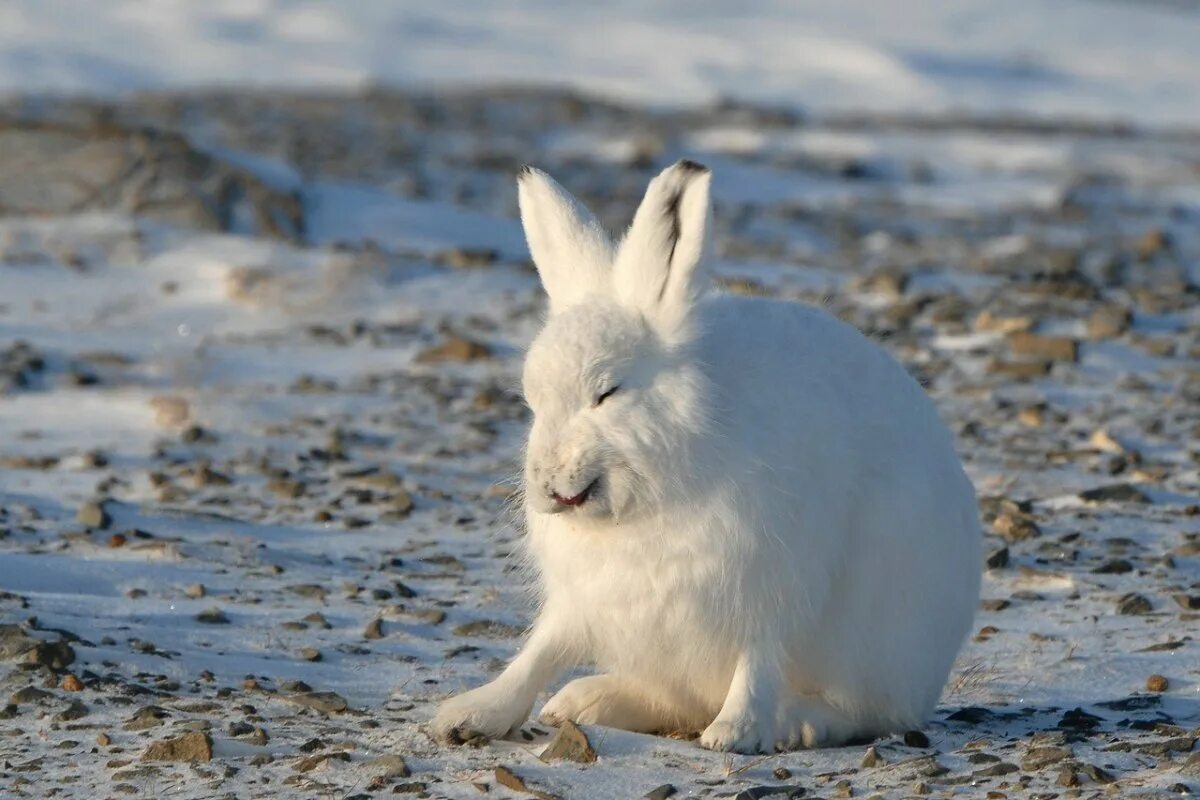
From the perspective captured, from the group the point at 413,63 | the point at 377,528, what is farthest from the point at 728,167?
the point at 377,528

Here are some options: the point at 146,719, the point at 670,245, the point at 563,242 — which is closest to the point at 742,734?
the point at 670,245

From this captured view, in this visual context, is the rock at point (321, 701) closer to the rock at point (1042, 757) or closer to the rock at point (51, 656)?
the rock at point (51, 656)

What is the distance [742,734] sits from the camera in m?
4.00

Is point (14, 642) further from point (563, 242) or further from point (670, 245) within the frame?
point (670, 245)

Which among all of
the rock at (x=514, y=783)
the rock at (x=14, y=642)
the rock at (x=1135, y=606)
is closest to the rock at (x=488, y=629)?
the rock at (x=14, y=642)

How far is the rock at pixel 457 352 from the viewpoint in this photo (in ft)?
→ 28.8

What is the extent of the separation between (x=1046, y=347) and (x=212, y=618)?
465 centimetres

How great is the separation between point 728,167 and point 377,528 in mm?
10344

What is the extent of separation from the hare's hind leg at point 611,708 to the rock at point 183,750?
0.78 metres

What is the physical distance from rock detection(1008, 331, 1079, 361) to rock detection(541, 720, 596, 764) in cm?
505

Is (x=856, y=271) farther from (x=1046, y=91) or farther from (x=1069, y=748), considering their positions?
(x=1046, y=91)

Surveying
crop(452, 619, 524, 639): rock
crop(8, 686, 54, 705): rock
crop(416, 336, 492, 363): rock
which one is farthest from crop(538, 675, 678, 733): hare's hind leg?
crop(416, 336, 492, 363): rock

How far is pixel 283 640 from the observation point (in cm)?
511

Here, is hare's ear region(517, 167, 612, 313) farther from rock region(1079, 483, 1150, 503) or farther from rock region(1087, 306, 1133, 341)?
rock region(1087, 306, 1133, 341)
